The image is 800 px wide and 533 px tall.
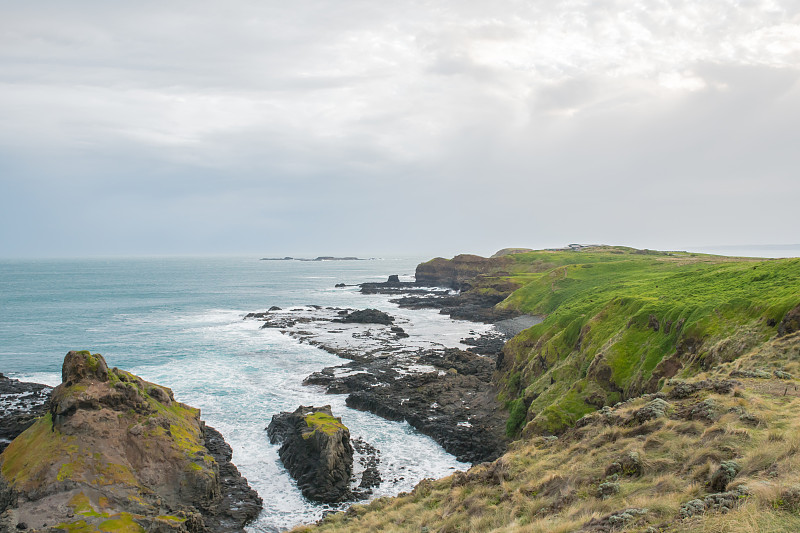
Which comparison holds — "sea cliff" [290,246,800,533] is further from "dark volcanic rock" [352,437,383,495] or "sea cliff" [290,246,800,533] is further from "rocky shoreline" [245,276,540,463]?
"dark volcanic rock" [352,437,383,495]

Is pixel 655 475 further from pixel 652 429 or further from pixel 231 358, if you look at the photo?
pixel 231 358

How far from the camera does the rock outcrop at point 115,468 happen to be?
62.9ft

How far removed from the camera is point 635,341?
30969 mm

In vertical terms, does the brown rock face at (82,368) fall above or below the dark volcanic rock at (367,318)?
above

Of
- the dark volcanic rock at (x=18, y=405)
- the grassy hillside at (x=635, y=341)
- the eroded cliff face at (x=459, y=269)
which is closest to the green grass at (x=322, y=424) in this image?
the grassy hillside at (x=635, y=341)

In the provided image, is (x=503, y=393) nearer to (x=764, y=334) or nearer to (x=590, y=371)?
(x=590, y=371)

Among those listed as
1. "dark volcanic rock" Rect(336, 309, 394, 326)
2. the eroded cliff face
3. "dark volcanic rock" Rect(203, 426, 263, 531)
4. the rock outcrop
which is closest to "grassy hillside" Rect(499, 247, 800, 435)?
"dark volcanic rock" Rect(203, 426, 263, 531)

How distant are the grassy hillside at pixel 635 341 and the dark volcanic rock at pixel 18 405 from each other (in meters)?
34.3

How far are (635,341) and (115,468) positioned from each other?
1228 inches

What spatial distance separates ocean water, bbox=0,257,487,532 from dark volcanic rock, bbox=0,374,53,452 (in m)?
4.09

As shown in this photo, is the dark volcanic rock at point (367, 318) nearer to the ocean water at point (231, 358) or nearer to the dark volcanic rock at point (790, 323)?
the ocean water at point (231, 358)

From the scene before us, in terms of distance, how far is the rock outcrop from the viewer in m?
19.2

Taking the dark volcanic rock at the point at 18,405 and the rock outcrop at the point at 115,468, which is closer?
the rock outcrop at the point at 115,468

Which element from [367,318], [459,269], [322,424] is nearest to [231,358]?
[367,318]
